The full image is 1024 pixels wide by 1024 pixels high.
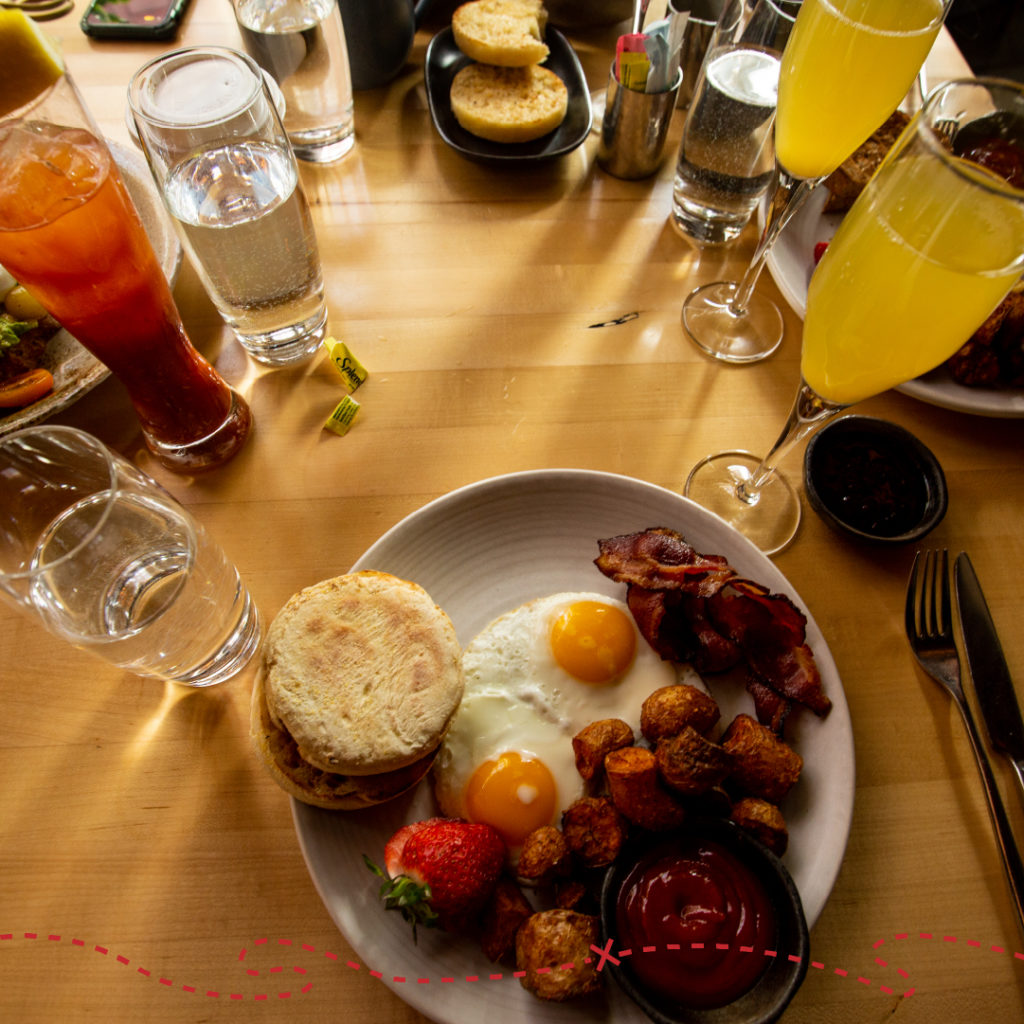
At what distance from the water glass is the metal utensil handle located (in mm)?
1610

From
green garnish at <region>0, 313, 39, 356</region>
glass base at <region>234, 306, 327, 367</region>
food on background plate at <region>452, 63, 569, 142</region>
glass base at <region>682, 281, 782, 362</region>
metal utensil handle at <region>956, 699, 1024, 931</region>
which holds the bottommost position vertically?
metal utensil handle at <region>956, 699, 1024, 931</region>

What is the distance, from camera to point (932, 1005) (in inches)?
35.0

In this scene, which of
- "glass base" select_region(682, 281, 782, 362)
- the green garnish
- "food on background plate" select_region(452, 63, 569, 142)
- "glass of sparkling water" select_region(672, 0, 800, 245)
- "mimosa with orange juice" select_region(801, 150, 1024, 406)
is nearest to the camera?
"mimosa with orange juice" select_region(801, 150, 1024, 406)

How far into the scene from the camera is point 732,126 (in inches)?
54.0

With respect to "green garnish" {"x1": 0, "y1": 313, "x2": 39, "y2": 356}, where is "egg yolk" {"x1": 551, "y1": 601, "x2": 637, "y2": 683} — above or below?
below

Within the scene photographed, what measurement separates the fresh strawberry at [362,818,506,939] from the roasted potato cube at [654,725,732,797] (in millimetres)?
232

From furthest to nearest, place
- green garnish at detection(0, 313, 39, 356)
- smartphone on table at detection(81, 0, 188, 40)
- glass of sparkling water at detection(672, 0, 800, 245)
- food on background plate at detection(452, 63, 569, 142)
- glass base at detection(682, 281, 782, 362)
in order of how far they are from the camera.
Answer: smartphone on table at detection(81, 0, 188, 40) < food on background plate at detection(452, 63, 569, 142) < glass base at detection(682, 281, 782, 362) < glass of sparkling water at detection(672, 0, 800, 245) < green garnish at detection(0, 313, 39, 356)

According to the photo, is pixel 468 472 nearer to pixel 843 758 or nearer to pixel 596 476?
pixel 596 476

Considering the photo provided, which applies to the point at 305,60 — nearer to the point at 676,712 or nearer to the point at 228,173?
the point at 228,173

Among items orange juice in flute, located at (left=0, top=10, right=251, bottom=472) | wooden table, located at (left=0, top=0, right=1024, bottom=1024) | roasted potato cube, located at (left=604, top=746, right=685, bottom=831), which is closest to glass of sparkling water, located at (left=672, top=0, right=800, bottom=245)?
wooden table, located at (left=0, top=0, right=1024, bottom=1024)

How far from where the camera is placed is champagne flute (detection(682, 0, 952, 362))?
897 mm

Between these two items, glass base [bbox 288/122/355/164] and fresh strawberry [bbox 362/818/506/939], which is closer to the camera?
fresh strawberry [bbox 362/818/506/939]

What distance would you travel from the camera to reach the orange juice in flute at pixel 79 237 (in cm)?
83

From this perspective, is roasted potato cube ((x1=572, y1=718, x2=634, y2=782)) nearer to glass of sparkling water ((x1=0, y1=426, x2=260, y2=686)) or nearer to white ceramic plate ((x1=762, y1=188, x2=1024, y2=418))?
glass of sparkling water ((x1=0, y1=426, x2=260, y2=686))
